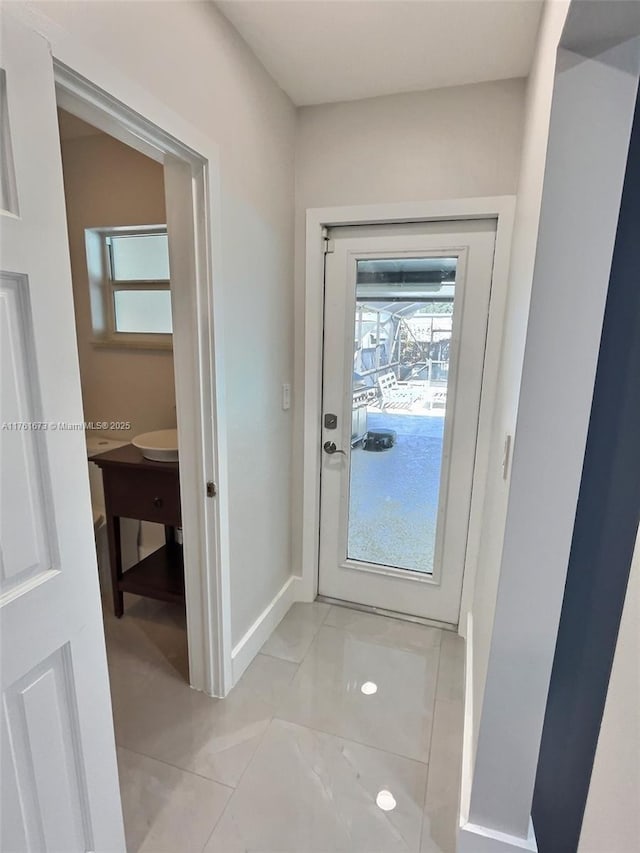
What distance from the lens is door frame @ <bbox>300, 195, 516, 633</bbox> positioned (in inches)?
73.3

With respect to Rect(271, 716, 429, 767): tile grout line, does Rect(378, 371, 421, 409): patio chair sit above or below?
above

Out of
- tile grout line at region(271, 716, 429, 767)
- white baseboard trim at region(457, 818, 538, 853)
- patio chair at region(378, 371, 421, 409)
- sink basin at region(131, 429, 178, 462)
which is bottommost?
tile grout line at region(271, 716, 429, 767)

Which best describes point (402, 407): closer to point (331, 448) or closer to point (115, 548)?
point (331, 448)

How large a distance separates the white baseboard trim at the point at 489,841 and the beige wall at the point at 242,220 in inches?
40.7

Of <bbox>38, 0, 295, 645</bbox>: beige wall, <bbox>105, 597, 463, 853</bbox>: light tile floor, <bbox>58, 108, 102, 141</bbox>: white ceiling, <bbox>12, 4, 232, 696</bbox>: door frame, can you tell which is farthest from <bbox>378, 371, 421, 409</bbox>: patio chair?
<bbox>58, 108, 102, 141</bbox>: white ceiling

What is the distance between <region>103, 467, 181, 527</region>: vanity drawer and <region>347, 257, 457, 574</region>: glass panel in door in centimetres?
90

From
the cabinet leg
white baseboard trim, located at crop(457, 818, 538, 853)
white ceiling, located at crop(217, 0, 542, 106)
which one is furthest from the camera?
the cabinet leg

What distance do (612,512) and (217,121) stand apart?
1.66m

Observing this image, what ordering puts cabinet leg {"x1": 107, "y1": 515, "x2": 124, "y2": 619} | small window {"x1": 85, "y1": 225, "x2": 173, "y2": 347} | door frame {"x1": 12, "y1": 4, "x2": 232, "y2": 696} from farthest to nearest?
small window {"x1": 85, "y1": 225, "x2": 173, "y2": 347} < cabinet leg {"x1": 107, "y1": 515, "x2": 124, "y2": 619} < door frame {"x1": 12, "y1": 4, "x2": 232, "y2": 696}

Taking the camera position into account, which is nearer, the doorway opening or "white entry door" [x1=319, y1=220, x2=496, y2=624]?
the doorway opening

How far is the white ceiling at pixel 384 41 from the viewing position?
1370 mm

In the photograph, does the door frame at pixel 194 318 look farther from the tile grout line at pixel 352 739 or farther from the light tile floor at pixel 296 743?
the tile grout line at pixel 352 739

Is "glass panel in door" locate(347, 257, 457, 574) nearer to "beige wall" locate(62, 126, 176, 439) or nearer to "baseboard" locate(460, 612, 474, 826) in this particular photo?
"baseboard" locate(460, 612, 474, 826)

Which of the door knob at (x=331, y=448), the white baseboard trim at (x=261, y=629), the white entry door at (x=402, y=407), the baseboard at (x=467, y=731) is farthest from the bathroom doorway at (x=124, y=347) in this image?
the baseboard at (x=467, y=731)
